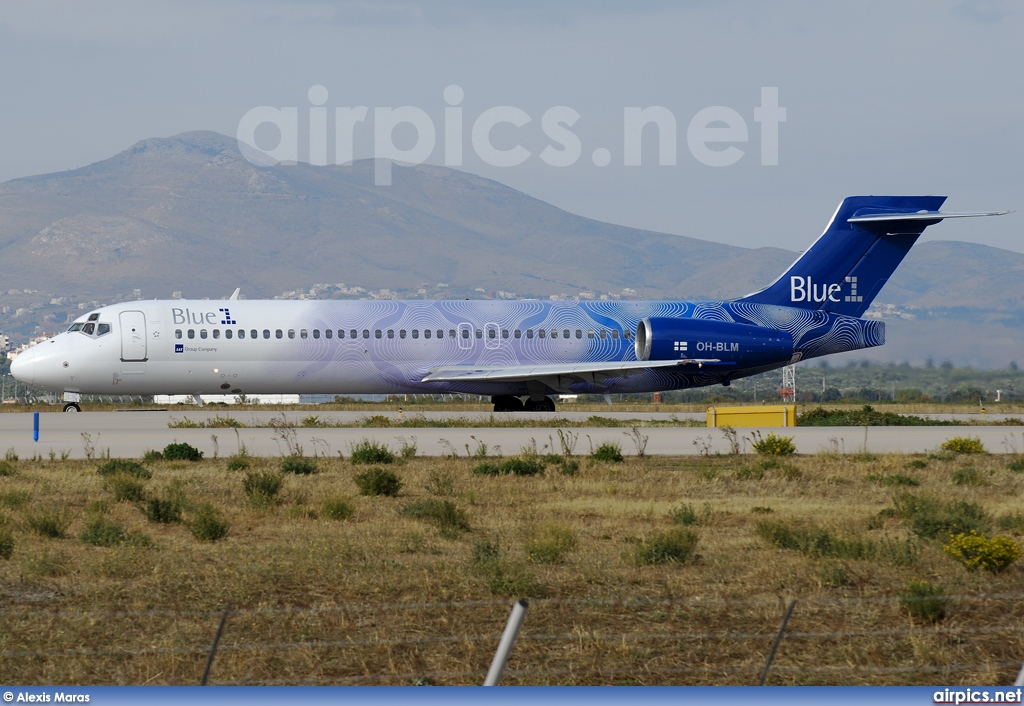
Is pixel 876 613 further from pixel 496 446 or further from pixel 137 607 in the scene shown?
pixel 496 446

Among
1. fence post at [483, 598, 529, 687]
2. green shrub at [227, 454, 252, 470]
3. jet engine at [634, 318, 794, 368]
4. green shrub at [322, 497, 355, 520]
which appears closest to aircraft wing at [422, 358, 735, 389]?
jet engine at [634, 318, 794, 368]

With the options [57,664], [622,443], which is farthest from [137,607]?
[622,443]

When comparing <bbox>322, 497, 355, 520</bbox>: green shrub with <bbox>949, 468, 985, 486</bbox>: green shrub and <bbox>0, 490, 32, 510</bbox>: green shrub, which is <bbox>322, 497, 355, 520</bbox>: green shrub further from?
<bbox>949, 468, 985, 486</bbox>: green shrub

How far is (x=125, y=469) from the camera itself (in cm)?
2369

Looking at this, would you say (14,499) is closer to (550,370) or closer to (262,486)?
(262,486)

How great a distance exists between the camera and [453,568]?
556 inches

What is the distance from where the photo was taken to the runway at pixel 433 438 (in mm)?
29219

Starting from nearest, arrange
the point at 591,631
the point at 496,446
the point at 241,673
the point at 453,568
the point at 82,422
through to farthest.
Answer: the point at 241,673 < the point at 591,631 < the point at 453,568 < the point at 496,446 < the point at 82,422

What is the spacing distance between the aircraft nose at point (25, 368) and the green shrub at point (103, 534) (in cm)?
2579

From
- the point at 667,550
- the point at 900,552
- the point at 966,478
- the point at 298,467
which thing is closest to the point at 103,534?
the point at 667,550

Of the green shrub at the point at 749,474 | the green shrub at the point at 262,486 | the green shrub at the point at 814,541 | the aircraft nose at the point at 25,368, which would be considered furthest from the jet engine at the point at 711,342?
the green shrub at the point at 814,541

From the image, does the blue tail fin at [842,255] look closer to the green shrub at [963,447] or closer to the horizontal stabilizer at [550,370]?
the horizontal stabilizer at [550,370]

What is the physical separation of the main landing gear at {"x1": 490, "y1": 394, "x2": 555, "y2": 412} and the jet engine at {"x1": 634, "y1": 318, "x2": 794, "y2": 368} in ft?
11.6

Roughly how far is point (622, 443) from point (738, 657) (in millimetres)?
20425
